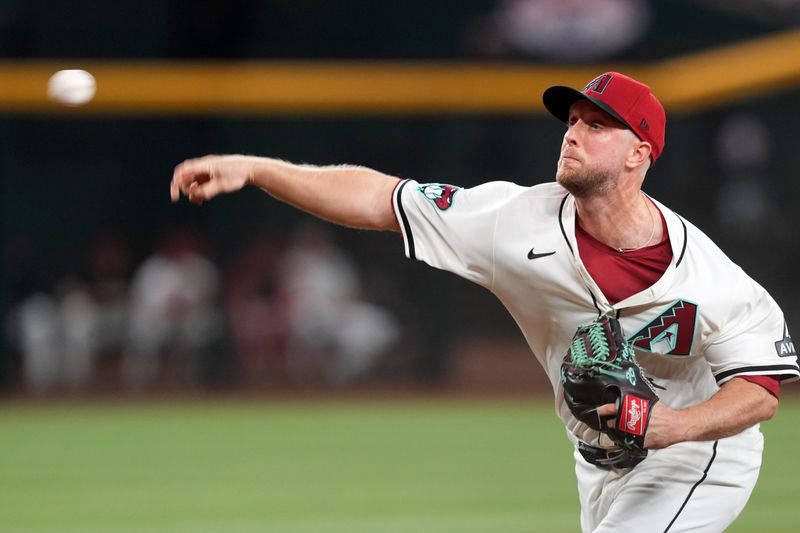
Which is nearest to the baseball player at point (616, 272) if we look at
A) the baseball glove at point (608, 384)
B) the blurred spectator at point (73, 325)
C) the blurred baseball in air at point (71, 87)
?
the baseball glove at point (608, 384)

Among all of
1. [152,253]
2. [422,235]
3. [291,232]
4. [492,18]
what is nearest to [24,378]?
[152,253]

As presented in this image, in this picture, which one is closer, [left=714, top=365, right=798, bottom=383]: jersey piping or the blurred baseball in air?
[left=714, top=365, right=798, bottom=383]: jersey piping

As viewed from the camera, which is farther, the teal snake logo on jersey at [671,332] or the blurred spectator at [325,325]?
the blurred spectator at [325,325]

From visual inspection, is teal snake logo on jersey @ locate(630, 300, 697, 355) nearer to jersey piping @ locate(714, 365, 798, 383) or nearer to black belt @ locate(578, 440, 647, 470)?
jersey piping @ locate(714, 365, 798, 383)

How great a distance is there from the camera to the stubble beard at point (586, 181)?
3959mm

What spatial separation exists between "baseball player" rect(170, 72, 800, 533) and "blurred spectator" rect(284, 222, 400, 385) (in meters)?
9.66

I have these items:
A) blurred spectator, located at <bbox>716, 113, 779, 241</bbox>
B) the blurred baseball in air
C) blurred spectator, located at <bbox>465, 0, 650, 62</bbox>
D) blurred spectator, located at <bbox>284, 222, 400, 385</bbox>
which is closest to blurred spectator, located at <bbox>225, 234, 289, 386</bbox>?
blurred spectator, located at <bbox>284, 222, 400, 385</bbox>

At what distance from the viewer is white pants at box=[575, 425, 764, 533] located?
4000mm

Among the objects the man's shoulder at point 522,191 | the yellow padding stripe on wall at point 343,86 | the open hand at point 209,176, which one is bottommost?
the man's shoulder at point 522,191

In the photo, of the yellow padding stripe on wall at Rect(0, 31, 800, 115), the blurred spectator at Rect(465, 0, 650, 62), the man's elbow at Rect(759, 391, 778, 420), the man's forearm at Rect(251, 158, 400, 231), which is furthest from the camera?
the blurred spectator at Rect(465, 0, 650, 62)

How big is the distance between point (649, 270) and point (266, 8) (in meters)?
12.2

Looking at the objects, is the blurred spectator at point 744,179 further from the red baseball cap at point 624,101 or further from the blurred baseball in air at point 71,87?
the red baseball cap at point 624,101

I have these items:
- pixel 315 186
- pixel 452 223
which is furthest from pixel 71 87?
pixel 452 223

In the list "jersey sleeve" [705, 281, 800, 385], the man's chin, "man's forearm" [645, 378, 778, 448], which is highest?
the man's chin
